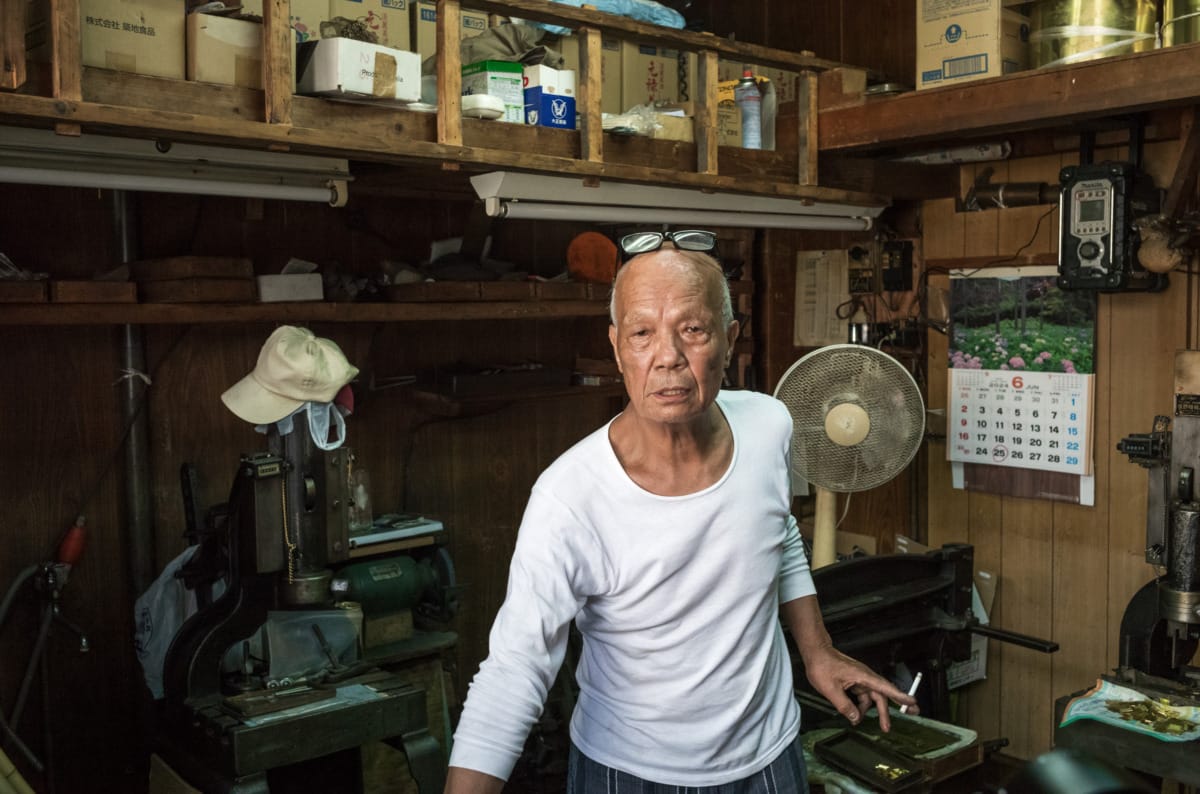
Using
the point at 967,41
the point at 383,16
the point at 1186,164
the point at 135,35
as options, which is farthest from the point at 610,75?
the point at 135,35

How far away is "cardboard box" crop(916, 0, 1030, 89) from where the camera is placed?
3422 mm

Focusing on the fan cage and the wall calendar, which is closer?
the fan cage

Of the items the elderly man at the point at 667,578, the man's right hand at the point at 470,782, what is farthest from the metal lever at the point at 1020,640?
the man's right hand at the point at 470,782

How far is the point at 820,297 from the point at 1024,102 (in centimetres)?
155

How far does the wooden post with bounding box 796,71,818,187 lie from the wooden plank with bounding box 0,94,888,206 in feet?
0.86

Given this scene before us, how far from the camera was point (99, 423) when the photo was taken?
11.9ft

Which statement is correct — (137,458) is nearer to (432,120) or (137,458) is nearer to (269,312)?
(269,312)

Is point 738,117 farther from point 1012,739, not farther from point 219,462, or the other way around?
point 1012,739

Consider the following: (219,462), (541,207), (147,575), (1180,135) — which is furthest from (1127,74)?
(147,575)

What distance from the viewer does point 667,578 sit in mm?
1807

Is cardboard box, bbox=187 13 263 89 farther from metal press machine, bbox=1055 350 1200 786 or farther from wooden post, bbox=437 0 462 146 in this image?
metal press machine, bbox=1055 350 1200 786

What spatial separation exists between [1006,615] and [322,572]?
2673mm

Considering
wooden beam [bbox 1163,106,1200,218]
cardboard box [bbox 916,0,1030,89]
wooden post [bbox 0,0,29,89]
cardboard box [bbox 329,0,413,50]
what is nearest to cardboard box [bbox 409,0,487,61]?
cardboard box [bbox 329,0,413,50]

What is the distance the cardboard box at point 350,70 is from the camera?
2.57 meters
